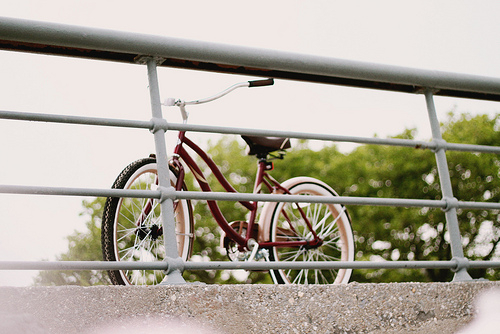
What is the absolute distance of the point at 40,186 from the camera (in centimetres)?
188

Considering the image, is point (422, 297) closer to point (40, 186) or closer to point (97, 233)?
point (40, 186)

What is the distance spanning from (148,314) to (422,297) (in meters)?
1.01

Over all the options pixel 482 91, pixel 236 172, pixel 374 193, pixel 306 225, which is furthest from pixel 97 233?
pixel 482 91

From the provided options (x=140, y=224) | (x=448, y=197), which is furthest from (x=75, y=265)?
(x=448, y=197)

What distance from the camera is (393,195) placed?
1977 centimetres

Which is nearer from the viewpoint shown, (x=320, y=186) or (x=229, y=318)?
(x=229, y=318)

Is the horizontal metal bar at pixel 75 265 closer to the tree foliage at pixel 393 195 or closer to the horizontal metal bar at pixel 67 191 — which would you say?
the horizontal metal bar at pixel 67 191

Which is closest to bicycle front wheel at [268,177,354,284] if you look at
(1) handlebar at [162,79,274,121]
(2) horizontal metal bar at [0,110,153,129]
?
(1) handlebar at [162,79,274,121]

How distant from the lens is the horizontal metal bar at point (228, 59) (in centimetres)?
198

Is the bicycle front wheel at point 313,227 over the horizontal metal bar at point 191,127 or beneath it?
beneath

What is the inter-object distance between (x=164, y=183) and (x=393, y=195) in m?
18.4

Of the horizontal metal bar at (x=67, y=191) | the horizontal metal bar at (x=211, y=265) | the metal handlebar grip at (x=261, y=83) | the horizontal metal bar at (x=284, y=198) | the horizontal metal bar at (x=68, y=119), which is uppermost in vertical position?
the metal handlebar grip at (x=261, y=83)

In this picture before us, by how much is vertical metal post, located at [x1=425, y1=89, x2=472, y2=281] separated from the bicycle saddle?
1196 mm

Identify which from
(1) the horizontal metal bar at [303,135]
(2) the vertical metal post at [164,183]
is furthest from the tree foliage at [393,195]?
(2) the vertical metal post at [164,183]
